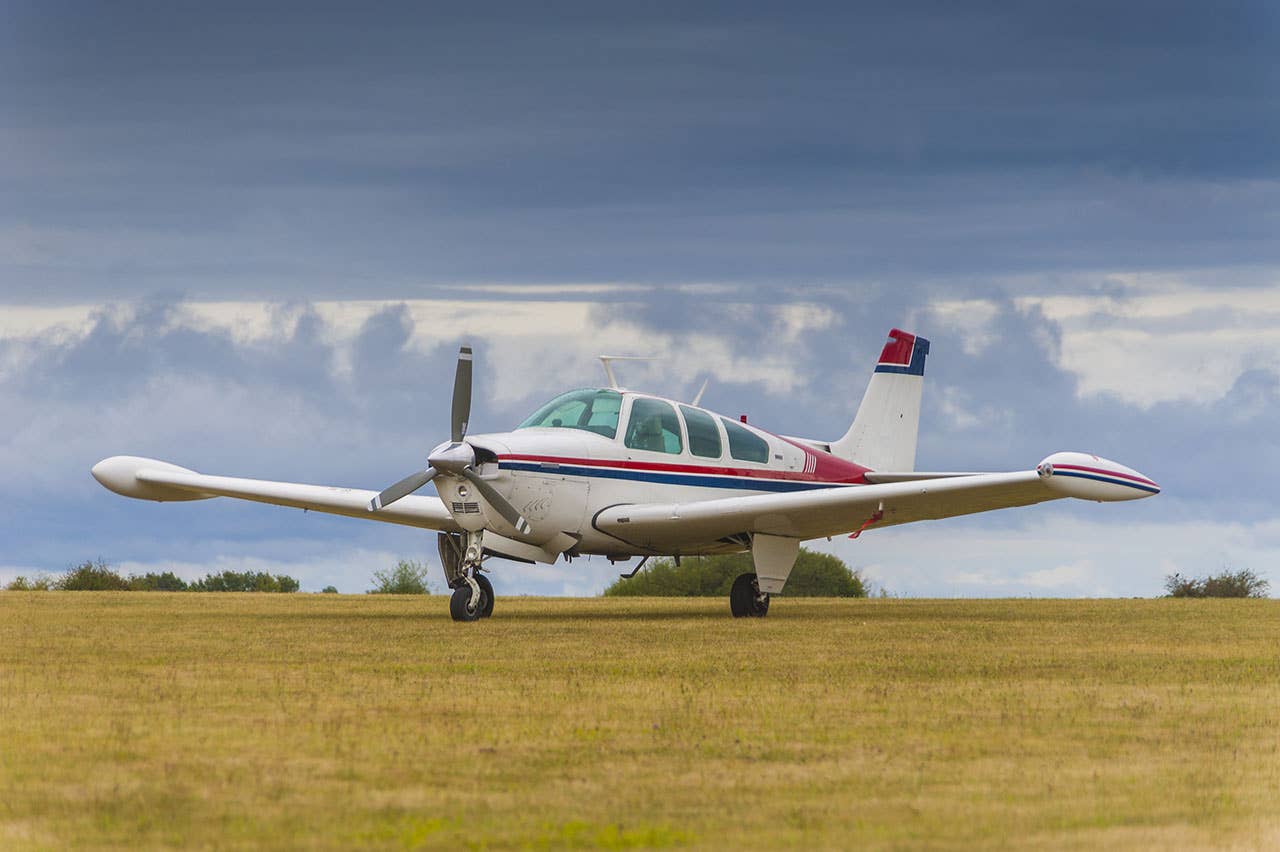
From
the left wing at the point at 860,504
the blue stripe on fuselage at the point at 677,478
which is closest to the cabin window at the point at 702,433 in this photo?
the blue stripe on fuselage at the point at 677,478

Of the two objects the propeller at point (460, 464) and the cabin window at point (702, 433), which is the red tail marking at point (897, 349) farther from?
the propeller at point (460, 464)

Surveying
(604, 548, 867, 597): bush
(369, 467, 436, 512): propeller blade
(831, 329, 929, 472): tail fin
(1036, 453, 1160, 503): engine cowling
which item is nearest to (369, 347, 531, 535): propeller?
(369, 467, 436, 512): propeller blade

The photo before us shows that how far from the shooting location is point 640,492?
19078 millimetres

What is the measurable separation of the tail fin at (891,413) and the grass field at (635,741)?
28.7 feet

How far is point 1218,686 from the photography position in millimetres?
10938

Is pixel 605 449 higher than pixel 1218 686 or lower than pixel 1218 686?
higher

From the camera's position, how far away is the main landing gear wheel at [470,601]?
17.8 metres

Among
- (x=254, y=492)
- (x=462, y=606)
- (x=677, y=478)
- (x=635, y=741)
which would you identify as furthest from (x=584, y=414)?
(x=635, y=741)

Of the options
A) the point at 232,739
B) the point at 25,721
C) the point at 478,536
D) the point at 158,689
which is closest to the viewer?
the point at 232,739

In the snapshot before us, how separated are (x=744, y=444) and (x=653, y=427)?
174 cm

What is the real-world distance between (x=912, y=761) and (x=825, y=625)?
10491mm

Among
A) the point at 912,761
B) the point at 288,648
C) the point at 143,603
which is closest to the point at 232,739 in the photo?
the point at 912,761

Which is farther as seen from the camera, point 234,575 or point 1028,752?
point 234,575

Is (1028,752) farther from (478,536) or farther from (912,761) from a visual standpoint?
(478,536)
